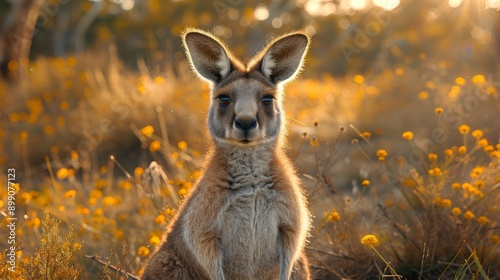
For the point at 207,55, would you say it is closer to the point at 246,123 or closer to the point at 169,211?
the point at 246,123

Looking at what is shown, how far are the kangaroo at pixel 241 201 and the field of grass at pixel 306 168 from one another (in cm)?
40

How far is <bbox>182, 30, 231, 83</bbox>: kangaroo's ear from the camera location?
386 centimetres

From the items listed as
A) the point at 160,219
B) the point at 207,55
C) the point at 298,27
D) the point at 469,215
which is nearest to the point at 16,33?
the point at 160,219

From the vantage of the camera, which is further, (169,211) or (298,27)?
(298,27)

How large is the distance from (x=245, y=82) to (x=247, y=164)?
521 mm

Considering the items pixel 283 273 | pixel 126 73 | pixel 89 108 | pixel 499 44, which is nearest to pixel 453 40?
pixel 499 44

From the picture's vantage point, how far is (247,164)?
3.62m

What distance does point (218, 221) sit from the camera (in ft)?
11.5

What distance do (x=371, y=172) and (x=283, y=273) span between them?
15.1 feet

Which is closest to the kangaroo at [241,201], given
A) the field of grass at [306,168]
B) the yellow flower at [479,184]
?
the field of grass at [306,168]

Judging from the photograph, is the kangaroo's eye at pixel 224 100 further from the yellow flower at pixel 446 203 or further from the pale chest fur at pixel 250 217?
the yellow flower at pixel 446 203

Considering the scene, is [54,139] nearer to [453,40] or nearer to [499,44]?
[499,44]

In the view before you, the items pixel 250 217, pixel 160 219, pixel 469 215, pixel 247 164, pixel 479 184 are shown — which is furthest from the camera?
pixel 160 219

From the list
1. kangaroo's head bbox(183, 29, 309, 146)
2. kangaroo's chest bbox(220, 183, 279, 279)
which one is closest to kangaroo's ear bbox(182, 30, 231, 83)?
kangaroo's head bbox(183, 29, 309, 146)
